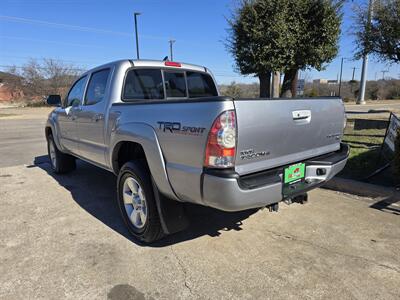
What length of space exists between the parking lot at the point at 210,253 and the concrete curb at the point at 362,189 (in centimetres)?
13

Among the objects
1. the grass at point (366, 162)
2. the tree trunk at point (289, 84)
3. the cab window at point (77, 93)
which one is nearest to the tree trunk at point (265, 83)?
the tree trunk at point (289, 84)

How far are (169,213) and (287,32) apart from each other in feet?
25.2

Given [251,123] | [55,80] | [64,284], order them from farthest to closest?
[55,80] < [64,284] < [251,123]

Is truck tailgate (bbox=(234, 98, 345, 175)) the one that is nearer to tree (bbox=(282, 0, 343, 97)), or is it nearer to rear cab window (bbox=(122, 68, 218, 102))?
rear cab window (bbox=(122, 68, 218, 102))

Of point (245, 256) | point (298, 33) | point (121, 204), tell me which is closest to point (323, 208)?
point (245, 256)

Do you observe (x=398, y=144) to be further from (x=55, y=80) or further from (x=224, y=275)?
(x=55, y=80)

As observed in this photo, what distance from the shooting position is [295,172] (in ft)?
9.64

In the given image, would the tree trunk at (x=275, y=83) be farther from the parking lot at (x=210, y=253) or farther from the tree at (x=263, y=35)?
the parking lot at (x=210, y=253)

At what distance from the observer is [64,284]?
271 centimetres

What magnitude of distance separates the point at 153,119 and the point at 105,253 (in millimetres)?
1480

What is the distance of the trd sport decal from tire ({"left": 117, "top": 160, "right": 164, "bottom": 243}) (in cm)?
65

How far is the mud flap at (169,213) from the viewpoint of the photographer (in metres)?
A: 3.05

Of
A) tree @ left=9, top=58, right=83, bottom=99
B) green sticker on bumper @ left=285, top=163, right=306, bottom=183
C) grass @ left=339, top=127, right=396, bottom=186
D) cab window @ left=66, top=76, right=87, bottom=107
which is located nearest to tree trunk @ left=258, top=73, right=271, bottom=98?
grass @ left=339, top=127, right=396, bottom=186

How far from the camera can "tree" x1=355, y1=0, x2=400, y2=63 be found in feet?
43.2
